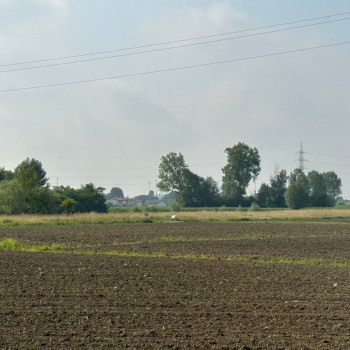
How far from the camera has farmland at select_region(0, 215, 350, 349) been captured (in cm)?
1075

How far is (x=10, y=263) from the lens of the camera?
21.8 m

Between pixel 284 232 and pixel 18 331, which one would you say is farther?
pixel 284 232

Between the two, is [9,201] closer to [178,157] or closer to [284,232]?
[284,232]

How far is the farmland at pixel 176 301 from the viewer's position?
10750mm

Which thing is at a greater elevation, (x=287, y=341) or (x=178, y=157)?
(x=178, y=157)

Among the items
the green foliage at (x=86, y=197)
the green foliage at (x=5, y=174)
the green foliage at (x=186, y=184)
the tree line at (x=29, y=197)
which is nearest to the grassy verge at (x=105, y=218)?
the tree line at (x=29, y=197)

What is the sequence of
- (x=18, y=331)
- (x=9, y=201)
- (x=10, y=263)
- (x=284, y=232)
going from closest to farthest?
1. (x=18, y=331)
2. (x=10, y=263)
3. (x=284, y=232)
4. (x=9, y=201)

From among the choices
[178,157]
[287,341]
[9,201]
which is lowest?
[287,341]

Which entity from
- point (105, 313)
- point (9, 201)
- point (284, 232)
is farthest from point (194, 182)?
point (105, 313)

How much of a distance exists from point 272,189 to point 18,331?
111846 mm

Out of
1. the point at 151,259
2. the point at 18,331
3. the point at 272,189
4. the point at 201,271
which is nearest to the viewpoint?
the point at 18,331

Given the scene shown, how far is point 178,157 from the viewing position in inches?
4980

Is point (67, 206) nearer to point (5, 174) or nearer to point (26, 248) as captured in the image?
point (5, 174)

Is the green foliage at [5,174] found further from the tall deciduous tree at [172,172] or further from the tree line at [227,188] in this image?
the tall deciduous tree at [172,172]
